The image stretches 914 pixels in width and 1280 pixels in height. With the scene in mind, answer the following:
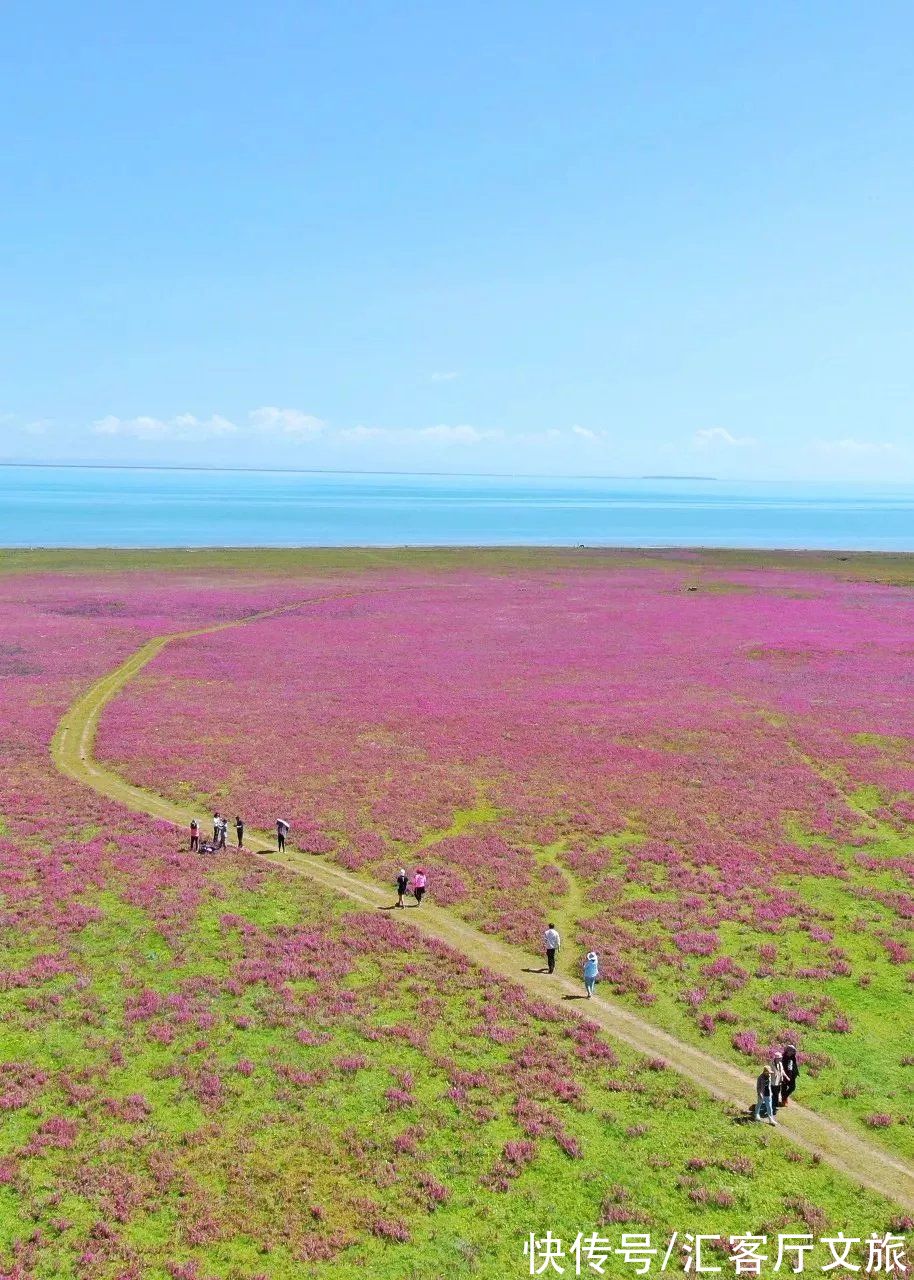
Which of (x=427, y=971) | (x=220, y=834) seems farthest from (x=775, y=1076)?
(x=220, y=834)

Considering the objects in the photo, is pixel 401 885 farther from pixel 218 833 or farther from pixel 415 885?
pixel 218 833

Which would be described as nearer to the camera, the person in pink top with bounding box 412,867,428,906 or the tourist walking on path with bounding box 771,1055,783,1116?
the tourist walking on path with bounding box 771,1055,783,1116

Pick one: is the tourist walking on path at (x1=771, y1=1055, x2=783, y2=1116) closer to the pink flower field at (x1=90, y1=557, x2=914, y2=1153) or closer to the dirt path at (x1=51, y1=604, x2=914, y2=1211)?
the dirt path at (x1=51, y1=604, x2=914, y2=1211)

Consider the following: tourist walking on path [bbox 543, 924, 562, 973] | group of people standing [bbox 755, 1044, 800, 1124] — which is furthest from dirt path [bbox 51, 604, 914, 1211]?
tourist walking on path [bbox 543, 924, 562, 973]

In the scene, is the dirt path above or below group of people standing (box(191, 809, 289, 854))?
below

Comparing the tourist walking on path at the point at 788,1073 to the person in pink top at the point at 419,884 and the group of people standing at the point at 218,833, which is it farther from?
the group of people standing at the point at 218,833

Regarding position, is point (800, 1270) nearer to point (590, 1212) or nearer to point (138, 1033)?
point (590, 1212)

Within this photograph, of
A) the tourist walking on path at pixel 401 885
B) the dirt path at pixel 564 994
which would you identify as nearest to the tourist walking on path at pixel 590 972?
the dirt path at pixel 564 994
